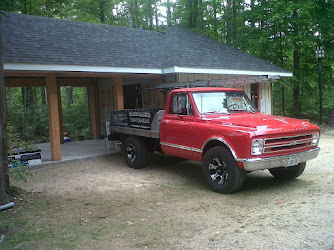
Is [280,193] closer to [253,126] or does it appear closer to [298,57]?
[253,126]

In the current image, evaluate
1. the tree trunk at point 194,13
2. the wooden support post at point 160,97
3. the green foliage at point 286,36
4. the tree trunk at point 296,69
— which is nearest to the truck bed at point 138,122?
Result: the wooden support post at point 160,97

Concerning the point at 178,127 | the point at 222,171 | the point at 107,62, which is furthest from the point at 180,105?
the point at 107,62

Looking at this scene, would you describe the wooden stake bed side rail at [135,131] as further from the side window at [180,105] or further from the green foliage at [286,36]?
the green foliage at [286,36]

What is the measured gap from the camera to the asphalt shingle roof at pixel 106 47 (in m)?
8.77

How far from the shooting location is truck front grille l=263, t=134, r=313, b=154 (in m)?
5.32

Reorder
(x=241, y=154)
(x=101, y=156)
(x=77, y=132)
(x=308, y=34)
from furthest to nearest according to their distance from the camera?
(x=77, y=132)
(x=308, y=34)
(x=101, y=156)
(x=241, y=154)

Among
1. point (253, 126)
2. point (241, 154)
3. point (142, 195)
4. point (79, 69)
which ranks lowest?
point (142, 195)

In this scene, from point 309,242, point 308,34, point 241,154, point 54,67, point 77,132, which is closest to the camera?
point 309,242

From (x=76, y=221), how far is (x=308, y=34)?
1660cm

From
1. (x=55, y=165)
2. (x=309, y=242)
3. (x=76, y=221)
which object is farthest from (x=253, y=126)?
(x=55, y=165)

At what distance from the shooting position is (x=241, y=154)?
5.30 meters

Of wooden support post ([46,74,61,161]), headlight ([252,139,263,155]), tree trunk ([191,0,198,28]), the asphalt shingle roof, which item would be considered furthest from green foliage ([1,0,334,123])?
headlight ([252,139,263,155])

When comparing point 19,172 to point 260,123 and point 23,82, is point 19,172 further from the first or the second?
point 23,82

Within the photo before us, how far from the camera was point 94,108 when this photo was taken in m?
14.3
